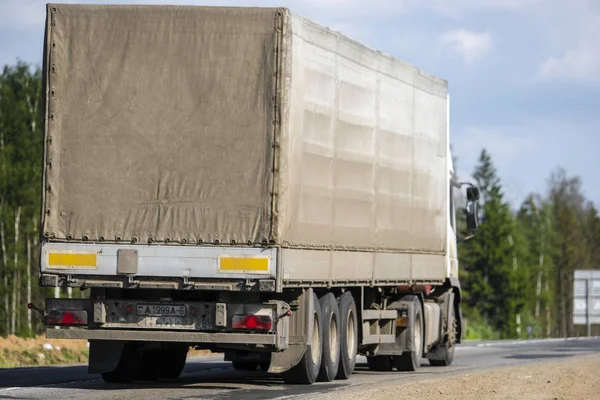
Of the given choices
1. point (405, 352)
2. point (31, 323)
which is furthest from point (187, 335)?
point (31, 323)

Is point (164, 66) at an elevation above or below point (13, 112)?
below

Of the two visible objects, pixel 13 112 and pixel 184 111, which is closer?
pixel 184 111

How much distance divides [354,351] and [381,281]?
1297 mm

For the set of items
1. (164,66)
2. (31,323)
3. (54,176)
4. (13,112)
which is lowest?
(31,323)

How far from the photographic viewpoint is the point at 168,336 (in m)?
16.9

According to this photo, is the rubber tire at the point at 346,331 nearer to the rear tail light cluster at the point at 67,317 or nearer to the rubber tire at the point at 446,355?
the rear tail light cluster at the point at 67,317

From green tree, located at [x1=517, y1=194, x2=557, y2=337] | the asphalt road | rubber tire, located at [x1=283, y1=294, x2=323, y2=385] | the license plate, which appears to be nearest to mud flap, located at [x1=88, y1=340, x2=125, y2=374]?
the asphalt road

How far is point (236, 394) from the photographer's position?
17.0 meters

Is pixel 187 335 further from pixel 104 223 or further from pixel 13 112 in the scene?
pixel 13 112

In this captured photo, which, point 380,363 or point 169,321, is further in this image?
point 380,363

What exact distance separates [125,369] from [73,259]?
2.27 meters

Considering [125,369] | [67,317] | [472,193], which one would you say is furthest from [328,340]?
[472,193]

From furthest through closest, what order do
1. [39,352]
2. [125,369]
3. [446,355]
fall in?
[39,352] < [446,355] < [125,369]

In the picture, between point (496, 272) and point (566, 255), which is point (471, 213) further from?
point (566, 255)
